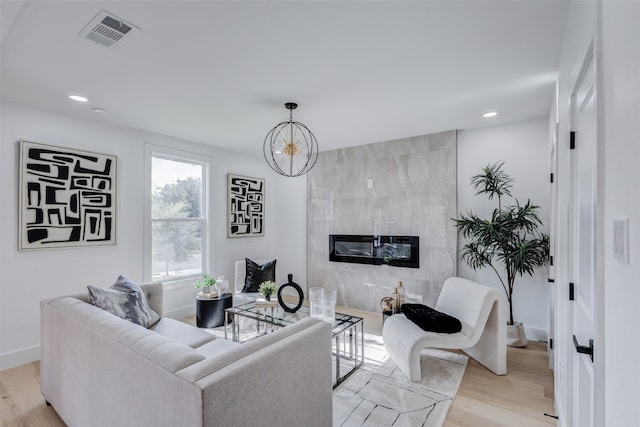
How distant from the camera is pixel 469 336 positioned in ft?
9.03

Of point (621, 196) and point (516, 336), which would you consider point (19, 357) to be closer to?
point (621, 196)

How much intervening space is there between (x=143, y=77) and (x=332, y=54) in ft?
4.99

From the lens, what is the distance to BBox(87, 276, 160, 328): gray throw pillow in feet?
7.42

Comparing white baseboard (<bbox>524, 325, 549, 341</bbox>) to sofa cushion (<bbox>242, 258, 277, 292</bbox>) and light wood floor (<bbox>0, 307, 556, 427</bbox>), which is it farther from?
sofa cushion (<bbox>242, 258, 277, 292</bbox>)

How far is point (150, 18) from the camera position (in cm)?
176

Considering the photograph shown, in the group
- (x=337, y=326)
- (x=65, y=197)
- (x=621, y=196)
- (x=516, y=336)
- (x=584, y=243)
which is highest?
(x=65, y=197)

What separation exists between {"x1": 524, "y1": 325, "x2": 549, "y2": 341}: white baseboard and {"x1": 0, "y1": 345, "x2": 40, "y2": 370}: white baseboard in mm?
5283

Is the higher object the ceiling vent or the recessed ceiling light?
the ceiling vent

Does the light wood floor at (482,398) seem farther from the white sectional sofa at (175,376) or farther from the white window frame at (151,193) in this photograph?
the white window frame at (151,193)

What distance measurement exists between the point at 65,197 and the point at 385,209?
3.89m

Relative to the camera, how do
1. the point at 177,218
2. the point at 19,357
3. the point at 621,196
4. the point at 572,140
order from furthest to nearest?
1. the point at 177,218
2. the point at 19,357
3. the point at 572,140
4. the point at 621,196

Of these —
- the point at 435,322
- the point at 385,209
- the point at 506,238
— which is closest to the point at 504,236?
the point at 506,238

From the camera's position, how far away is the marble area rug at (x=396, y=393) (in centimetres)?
218

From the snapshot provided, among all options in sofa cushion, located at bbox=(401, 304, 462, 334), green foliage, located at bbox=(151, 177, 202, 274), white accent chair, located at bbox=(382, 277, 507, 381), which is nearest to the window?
green foliage, located at bbox=(151, 177, 202, 274)
